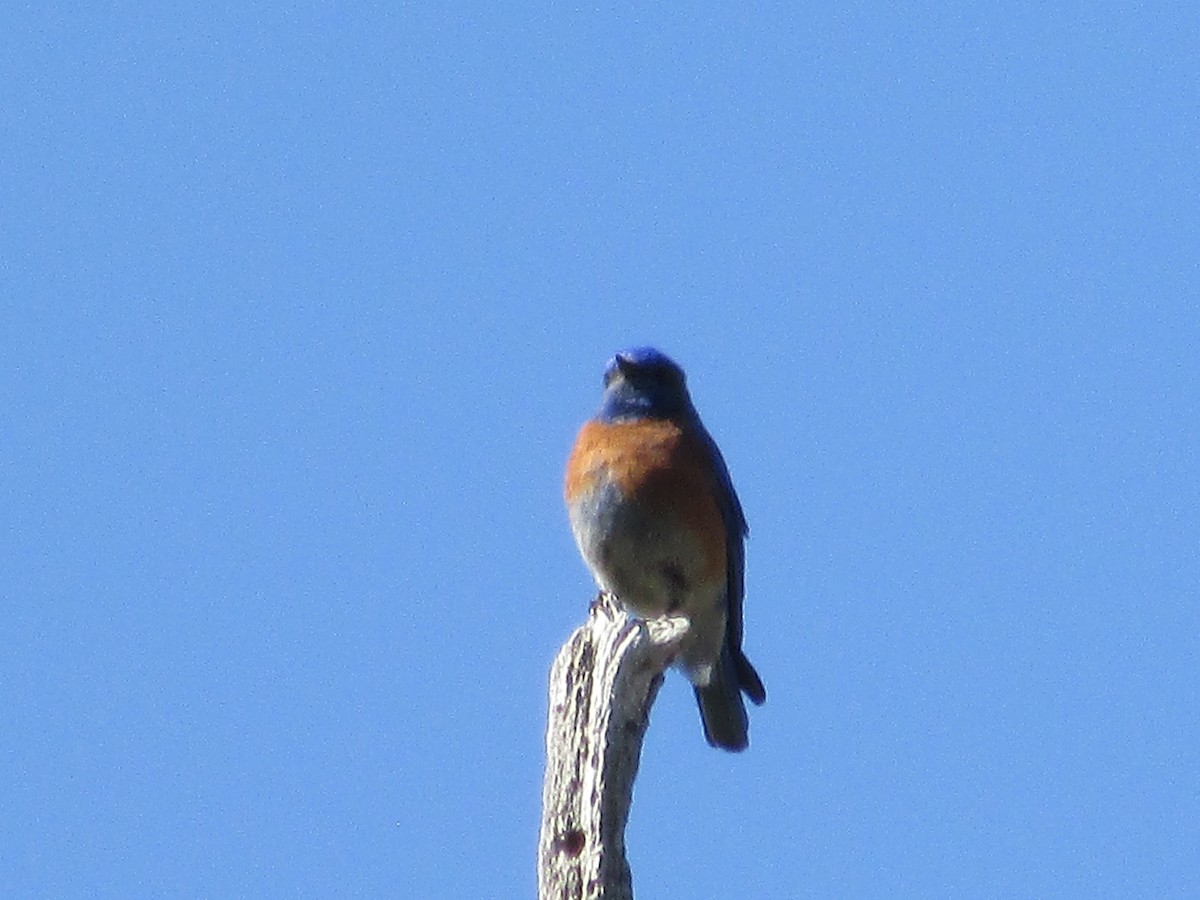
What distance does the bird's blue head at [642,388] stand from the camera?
10867 millimetres

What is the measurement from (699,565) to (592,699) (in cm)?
396

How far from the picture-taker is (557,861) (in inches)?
247

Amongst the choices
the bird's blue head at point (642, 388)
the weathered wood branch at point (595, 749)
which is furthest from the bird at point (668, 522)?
the weathered wood branch at point (595, 749)

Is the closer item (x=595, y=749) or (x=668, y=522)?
(x=595, y=749)

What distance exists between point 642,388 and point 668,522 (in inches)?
31.3

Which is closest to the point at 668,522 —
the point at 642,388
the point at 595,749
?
the point at 642,388

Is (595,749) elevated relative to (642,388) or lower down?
lower down

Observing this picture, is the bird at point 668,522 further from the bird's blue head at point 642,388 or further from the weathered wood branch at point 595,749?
the weathered wood branch at point 595,749

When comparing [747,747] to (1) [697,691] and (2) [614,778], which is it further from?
(2) [614,778]

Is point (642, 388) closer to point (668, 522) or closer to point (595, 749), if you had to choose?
point (668, 522)

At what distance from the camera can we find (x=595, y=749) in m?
6.46

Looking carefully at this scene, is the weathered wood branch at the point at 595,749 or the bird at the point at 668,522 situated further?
the bird at the point at 668,522

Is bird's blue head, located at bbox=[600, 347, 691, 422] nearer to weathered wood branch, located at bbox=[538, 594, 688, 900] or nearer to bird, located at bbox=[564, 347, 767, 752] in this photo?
bird, located at bbox=[564, 347, 767, 752]

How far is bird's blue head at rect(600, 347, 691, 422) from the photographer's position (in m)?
10.9
